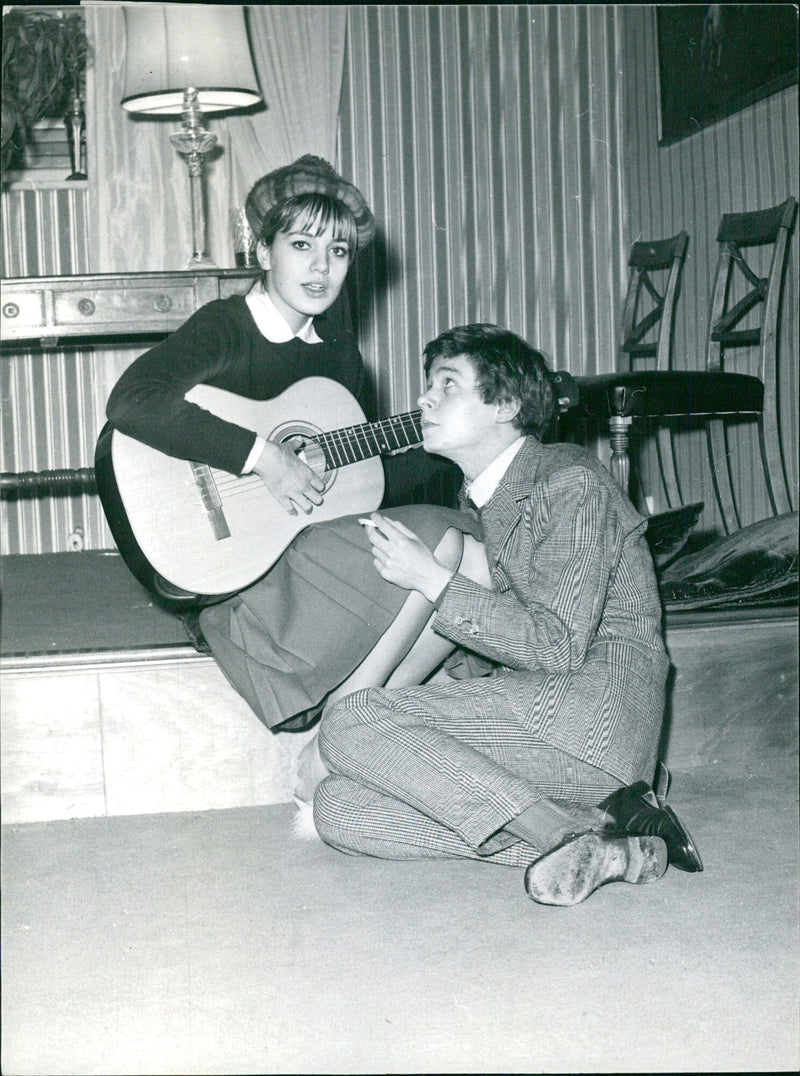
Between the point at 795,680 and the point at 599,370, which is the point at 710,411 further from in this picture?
the point at 599,370

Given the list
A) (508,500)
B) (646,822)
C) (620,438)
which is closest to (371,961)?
(646,822)

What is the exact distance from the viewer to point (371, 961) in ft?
4.68

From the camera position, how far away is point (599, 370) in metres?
4.54

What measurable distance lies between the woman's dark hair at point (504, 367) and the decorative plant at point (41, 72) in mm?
2652

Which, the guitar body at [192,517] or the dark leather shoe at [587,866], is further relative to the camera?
the guitar body at [192,517]

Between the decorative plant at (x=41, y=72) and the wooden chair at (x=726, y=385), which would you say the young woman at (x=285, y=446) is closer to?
the wooden chair at (x=726, y=385)

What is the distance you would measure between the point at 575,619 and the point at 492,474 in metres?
0.31

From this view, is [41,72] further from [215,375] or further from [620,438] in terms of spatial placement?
[620,438]

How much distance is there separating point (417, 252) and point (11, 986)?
343 centimetres

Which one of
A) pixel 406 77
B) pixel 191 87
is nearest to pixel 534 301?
pixel 406 77

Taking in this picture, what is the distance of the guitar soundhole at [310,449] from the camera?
2090 millimetres

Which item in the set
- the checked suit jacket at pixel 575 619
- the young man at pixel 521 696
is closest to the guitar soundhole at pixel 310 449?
the young man at pixel 521 696

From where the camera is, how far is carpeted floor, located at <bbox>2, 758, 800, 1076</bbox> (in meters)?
1.20

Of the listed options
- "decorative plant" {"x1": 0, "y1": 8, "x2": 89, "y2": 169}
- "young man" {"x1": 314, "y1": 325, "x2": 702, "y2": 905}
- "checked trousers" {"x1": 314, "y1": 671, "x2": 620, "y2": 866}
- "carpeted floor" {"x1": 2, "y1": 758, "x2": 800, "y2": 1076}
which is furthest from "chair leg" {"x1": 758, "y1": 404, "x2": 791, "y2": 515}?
"decorative plant" {"x1": 0, "y1": 8, "x2": 89, "y2": 169}
